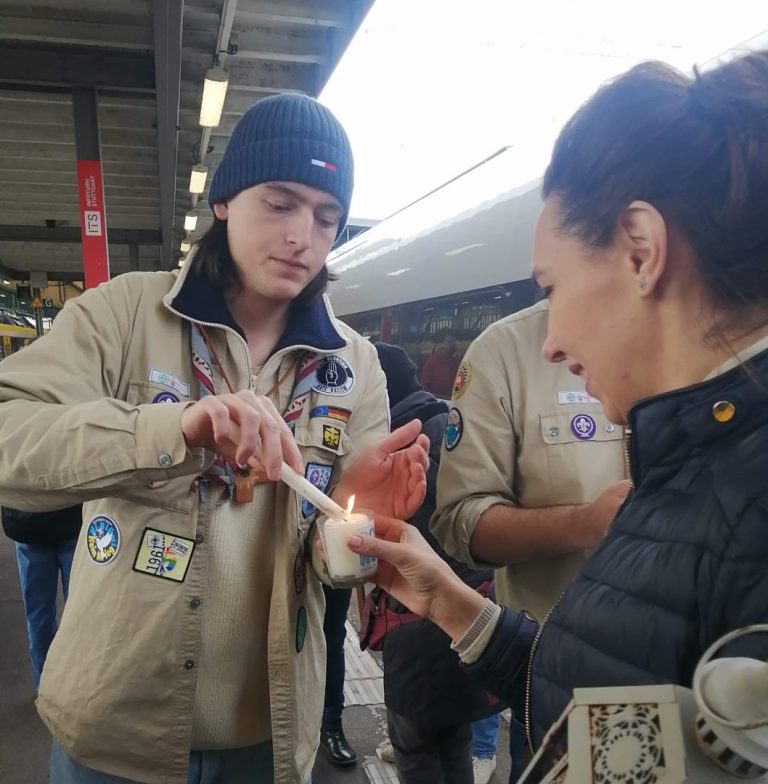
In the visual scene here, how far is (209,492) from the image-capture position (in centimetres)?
139

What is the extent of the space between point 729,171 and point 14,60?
7.56m

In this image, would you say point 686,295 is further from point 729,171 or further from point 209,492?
point 209,492

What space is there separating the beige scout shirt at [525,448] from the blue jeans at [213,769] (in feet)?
2.23

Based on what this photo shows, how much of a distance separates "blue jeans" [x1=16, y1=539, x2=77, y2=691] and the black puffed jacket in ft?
9.74

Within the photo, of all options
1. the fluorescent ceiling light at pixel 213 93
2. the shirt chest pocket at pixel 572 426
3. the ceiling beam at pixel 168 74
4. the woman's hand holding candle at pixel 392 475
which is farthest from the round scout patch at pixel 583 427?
the fluorescent ceiling light at pixel 213 93

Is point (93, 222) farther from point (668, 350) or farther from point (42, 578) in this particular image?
point (668, 350)

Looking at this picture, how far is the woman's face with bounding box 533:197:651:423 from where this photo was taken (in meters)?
0.88

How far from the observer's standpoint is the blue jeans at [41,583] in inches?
127

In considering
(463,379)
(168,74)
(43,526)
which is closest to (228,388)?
(463,379)

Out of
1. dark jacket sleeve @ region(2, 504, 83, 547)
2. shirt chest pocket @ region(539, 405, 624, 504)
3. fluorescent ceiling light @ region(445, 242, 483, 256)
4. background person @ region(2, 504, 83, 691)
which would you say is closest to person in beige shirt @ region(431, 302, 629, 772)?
shirt chest pocket @ region(539, 405, 624, 504)

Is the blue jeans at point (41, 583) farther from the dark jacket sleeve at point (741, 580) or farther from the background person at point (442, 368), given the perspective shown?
the dark jacket sleeve at point (741, 580)

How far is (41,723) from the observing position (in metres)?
3.19

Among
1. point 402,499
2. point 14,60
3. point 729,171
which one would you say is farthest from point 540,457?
point 14,60

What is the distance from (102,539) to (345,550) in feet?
1.66
